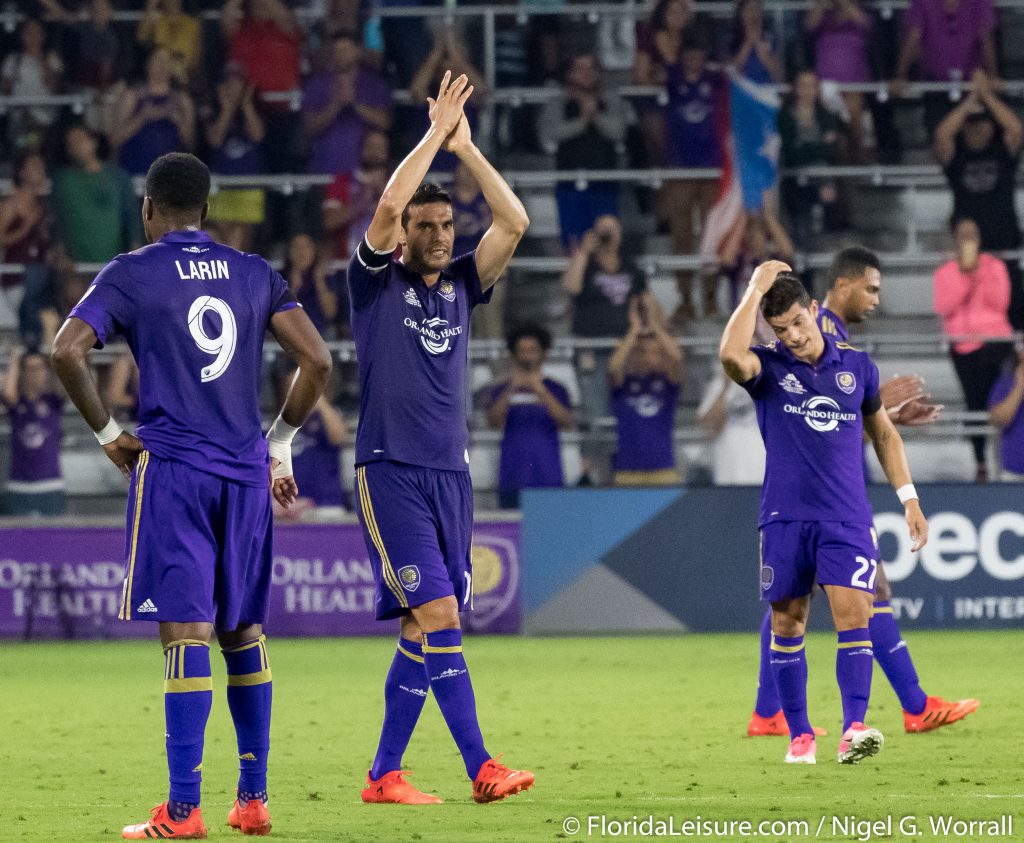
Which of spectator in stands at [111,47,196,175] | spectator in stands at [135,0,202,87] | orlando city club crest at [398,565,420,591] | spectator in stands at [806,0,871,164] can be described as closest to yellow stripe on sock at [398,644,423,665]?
orlando city club crest at [398,565,420,591]

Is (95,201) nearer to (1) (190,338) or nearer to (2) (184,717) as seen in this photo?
(1) (190,338)

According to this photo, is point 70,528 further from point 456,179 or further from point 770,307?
point 770,307

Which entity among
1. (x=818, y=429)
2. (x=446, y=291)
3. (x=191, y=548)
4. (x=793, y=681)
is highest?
(x=446, y=291)

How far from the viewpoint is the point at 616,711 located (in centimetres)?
1042

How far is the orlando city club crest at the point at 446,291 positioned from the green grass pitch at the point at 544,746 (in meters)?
1.92

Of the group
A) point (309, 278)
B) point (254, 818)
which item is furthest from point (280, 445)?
point (309, 278)

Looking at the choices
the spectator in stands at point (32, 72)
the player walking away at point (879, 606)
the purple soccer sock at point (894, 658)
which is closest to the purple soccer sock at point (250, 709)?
A: the player walking away at point (879, 606)

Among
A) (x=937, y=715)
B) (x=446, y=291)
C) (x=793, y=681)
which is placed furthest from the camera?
(x=937, y=715)

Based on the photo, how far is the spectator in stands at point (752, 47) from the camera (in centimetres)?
1873

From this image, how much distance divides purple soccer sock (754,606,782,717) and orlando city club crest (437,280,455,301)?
2777 mm

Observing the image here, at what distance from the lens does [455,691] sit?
22.5 ft

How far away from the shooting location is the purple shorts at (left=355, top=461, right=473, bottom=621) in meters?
6.96

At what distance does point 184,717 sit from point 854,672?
3.24 metres

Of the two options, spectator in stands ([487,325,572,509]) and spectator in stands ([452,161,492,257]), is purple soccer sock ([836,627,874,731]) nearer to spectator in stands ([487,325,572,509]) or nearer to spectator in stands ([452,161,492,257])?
spectator in stands ([487,325,572,509])
